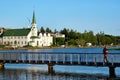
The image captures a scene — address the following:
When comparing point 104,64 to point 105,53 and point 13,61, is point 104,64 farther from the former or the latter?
point 13,61

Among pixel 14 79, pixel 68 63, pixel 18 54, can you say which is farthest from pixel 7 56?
pixel 14 79

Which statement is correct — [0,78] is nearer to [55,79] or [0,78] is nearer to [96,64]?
[55,79]

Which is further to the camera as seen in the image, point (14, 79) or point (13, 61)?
point (13, 61)

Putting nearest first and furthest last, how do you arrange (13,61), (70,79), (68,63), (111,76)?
(70,79) < (111,76) < (68,63) < (13,61)

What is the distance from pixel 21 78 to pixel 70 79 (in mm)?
5802

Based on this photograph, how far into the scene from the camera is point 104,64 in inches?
1848

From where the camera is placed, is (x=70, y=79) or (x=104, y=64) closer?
(x=70, y=79)

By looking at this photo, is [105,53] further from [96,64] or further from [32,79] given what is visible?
[32,79]

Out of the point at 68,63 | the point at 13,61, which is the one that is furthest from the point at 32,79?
the point at 13,61

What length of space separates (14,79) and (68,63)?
1008cm

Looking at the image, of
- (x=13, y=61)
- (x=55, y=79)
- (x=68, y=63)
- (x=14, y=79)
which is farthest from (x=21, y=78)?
(x=13, y=61)

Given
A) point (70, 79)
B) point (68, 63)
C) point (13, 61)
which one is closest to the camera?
point (70, 79)

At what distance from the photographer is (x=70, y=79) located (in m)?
42.3

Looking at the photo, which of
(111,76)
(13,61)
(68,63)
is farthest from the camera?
(13,61)
